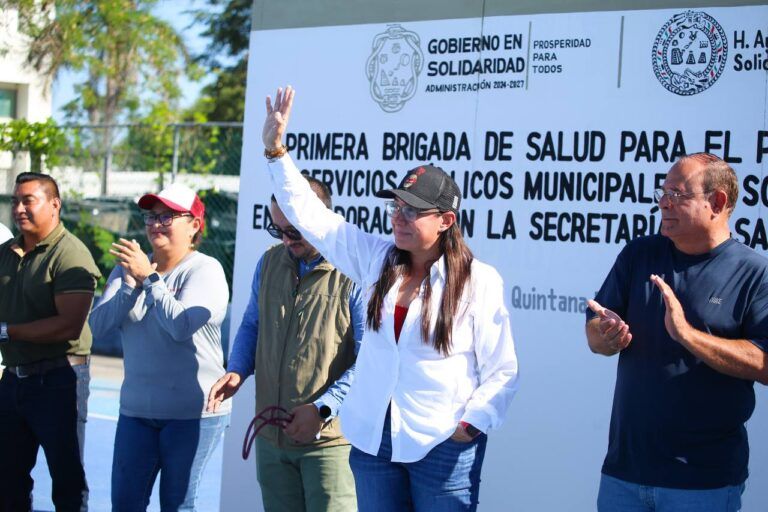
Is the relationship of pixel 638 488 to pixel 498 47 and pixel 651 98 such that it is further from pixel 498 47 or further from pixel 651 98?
pixel 498 47

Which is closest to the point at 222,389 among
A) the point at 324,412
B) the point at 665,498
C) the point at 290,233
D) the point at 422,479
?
the point at 324,412

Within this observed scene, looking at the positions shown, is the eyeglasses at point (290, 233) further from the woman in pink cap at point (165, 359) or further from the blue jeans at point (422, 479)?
the blue jeans at point (422, 479)

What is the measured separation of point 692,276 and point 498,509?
6.44 feet

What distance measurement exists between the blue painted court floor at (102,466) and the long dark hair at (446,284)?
3610 millimetres

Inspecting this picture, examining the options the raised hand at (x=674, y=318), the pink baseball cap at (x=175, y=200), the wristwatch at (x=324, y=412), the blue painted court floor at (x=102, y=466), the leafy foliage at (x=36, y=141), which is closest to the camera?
the raised hand at (x=674, y=318)

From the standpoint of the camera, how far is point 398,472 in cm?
357

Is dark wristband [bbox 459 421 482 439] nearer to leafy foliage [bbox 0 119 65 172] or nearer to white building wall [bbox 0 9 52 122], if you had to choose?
leafy foliage [bbox 0 119 65 172]

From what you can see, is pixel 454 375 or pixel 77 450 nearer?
pixel 454 375

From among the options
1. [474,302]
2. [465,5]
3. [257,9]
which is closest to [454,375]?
[474,302]

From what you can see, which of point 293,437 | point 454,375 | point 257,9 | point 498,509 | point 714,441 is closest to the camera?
point 714,441

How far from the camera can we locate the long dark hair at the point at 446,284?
350 centimetres

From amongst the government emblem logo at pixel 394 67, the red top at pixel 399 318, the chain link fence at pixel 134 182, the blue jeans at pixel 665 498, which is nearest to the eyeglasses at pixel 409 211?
the red top at pixel 399 318

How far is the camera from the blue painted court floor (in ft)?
22.2

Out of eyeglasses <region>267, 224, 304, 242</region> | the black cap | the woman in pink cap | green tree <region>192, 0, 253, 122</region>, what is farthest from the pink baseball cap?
green tree <region>192, 0, 253, 122</region>
